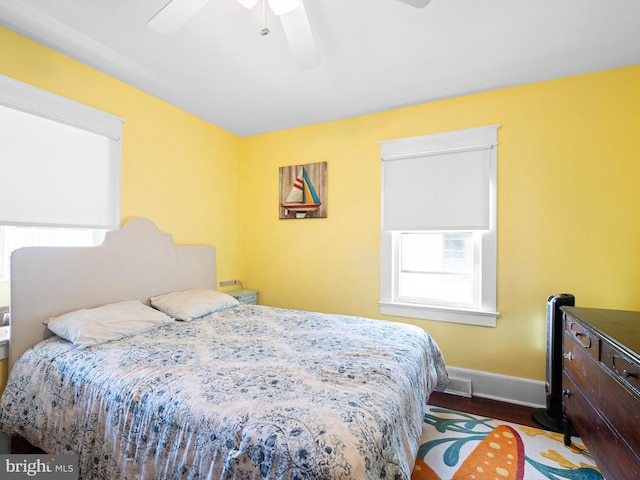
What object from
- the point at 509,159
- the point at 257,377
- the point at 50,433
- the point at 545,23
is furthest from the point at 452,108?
the point at 50,433

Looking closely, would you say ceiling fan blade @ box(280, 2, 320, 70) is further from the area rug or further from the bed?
the area rug

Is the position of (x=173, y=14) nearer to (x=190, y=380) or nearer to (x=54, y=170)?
(x=54, y=170)

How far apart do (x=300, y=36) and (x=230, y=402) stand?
1728 mm

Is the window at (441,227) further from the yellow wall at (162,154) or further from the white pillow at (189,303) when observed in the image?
the yellow wall at (162,154)

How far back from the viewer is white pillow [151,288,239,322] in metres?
2.34

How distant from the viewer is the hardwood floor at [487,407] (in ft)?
7.22

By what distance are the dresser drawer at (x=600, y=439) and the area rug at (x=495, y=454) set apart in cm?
23

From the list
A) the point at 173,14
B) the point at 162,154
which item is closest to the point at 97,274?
the point at 162,154

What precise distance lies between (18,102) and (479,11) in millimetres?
2766

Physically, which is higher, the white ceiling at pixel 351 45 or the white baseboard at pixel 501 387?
the white ceiling at pixel 351 45

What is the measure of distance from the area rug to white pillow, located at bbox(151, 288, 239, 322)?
1820 mm

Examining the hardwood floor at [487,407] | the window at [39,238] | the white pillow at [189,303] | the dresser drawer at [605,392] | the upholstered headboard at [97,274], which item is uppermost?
the window at [39,238]

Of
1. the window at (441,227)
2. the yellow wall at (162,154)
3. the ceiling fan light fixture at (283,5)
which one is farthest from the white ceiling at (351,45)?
the window at (441,227)

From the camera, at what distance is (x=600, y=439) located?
140cm
